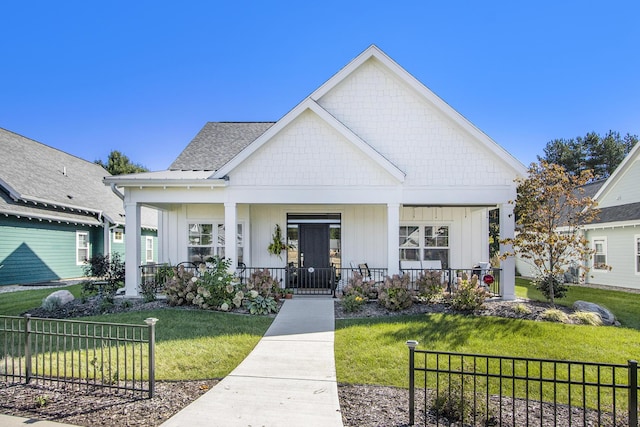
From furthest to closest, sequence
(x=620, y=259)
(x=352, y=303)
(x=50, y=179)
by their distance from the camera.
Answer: (x=50, y=179), (x=620, y=259), (x=352, y=303)

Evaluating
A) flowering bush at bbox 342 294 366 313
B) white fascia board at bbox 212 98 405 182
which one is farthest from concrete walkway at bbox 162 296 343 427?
white fascia board at bbox 212 98 405 182

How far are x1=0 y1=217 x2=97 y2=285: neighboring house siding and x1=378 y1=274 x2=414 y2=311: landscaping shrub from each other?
51.2 ft

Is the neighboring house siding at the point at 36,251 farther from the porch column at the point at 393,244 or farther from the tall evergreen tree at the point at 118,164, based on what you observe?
the tall evergreen tree at the point at 118,164

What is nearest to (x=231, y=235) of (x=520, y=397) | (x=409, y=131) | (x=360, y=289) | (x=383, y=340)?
(x=360, y=289)

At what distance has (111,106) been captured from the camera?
24219 millimetres

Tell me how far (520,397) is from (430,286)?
16.5 feet

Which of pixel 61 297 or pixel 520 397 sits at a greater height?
pixel 61 297

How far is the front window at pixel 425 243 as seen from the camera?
14555 mm

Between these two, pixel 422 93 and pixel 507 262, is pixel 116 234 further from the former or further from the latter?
pixel 507 262

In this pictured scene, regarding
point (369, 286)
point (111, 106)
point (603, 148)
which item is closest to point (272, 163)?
point (369, 286)

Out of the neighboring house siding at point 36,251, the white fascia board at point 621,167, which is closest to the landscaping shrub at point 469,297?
the white fascia board at point 621,167

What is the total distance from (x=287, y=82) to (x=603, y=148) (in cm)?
4103

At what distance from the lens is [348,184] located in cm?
1167

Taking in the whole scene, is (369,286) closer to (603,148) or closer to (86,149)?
(603,148)
